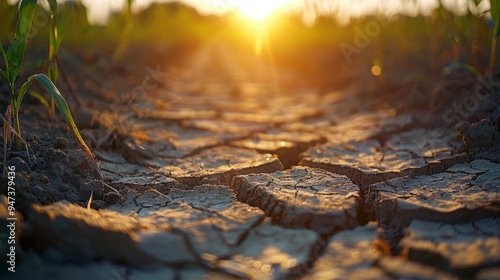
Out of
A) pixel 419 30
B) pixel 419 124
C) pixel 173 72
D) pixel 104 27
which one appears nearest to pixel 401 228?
pixel 419 124

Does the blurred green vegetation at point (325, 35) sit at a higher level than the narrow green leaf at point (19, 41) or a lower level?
higher

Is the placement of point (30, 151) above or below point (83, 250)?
above

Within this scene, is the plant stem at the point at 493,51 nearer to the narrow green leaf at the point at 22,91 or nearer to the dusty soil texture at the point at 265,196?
the dusty soil texture at the point at 265,196

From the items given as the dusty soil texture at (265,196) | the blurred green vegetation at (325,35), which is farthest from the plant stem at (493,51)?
the blurred green vegetation at (325,35)

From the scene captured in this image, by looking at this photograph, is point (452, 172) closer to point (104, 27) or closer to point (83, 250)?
point (83, 250)

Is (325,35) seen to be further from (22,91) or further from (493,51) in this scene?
(22,91)
